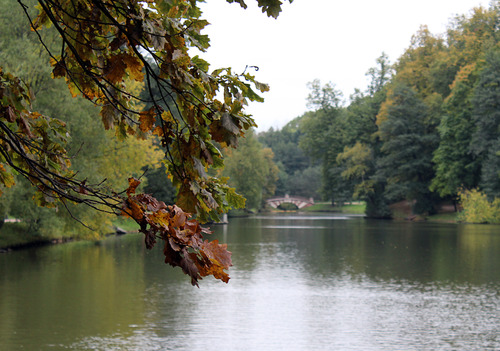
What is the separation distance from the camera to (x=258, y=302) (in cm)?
1566

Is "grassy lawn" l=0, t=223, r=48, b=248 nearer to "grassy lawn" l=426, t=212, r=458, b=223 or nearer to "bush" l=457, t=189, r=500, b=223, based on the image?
"bush" l=457, t=189, r=500, b=223

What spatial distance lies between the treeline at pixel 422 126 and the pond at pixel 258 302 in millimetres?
29025

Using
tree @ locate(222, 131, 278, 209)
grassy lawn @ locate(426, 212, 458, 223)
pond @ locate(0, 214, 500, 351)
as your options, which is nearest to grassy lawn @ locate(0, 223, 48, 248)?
pond @ locate(0, 214, 500, 351)

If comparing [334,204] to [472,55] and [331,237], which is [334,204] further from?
[331,237]

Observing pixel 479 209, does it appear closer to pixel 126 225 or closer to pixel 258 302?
pixel 126 225

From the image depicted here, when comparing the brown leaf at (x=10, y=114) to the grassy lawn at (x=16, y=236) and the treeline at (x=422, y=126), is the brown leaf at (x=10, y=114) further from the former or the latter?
the treeline at (x=422, y=126)

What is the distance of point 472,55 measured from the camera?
59.7 metres

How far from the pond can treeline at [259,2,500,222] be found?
95.2ft

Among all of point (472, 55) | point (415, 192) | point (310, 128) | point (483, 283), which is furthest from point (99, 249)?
point (310, 128)

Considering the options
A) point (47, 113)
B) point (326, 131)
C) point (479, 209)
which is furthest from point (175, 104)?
point (326, 131)

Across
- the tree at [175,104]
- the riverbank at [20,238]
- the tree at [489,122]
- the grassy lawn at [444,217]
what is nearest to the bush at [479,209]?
the tree at [489,122]

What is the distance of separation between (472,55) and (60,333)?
181ft

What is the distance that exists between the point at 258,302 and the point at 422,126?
50.9m

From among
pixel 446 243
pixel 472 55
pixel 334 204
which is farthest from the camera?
pixel 334 204
